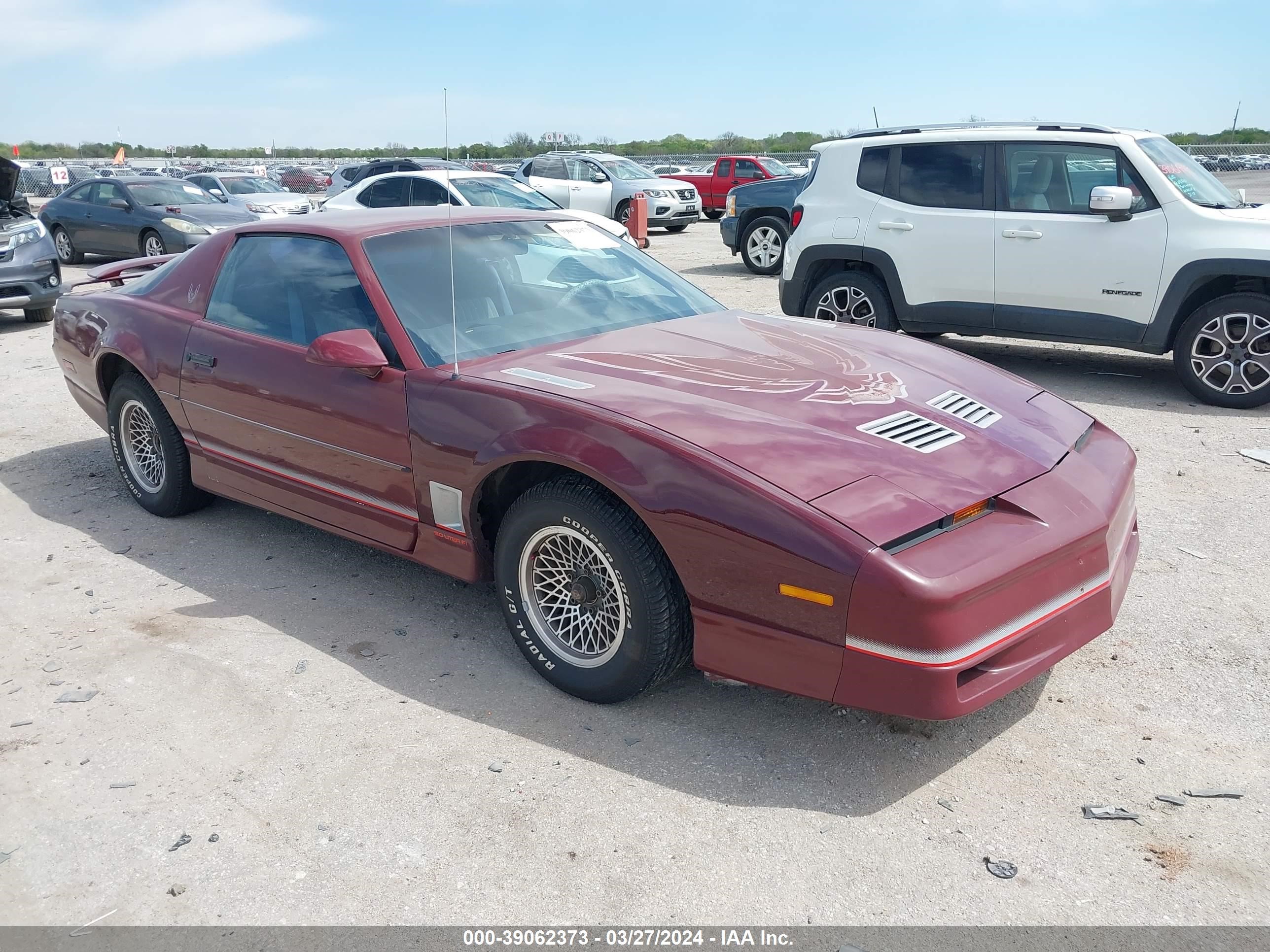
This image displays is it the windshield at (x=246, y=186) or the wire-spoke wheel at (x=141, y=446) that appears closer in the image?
the wire-spoke wheel at (x=141, y=446)

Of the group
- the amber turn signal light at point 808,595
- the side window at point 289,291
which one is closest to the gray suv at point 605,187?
the side window at point 289,291

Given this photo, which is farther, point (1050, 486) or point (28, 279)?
point (28, 279)

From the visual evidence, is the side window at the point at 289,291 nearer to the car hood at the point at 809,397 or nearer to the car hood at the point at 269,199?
the car hood at the point at 809,397

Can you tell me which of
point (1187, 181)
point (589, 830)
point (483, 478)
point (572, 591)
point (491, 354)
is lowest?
point (589, 830)

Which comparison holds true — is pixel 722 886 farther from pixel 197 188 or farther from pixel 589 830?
pixel 197 188

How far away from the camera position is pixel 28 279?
36.2 feet

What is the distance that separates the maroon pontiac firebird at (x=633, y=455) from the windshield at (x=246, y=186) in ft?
58.9

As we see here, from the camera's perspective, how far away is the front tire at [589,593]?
3.11m

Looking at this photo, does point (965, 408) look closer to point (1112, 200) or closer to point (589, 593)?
point (589, 593)

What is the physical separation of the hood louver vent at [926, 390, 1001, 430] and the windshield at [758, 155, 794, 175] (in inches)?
826

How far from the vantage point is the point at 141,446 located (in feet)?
17.5

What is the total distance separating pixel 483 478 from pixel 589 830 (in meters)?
1.25

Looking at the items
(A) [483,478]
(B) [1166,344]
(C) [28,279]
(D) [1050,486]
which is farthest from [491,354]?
(C) [28,279]

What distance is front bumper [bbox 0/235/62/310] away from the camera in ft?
35.8
